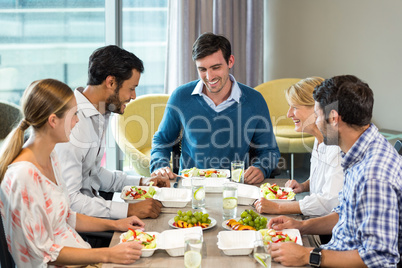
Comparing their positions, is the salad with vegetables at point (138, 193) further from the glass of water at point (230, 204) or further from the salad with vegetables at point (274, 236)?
the salad with vegetables at point (274, 236)

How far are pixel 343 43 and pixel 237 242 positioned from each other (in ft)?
11.7

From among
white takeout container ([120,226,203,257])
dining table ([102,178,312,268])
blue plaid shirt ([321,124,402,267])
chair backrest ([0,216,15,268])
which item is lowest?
chair backrest ([0,216,15,268])

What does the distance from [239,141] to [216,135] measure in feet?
0.51

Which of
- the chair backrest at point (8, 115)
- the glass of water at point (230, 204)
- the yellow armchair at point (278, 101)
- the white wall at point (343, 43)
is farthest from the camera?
the yellow armchair at point (278, 101)

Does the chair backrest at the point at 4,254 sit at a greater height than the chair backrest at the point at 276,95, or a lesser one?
lesser

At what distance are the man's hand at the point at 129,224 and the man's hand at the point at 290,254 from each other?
578mm

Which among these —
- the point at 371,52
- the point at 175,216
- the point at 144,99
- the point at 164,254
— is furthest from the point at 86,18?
the point at 164,254

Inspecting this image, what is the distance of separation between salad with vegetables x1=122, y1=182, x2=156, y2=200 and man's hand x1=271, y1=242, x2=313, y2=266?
0.86 meters

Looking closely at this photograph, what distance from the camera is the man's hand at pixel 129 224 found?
204 centimetres

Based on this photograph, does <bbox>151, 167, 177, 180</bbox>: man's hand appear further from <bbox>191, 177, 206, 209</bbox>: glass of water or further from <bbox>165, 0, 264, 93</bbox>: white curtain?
<bbox>165, 0, 264, 93</bbox>: white curtain

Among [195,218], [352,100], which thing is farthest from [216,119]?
[352,100]

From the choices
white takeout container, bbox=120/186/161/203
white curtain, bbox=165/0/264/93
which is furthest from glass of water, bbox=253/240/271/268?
white curtain, bbox=165/0/264/93

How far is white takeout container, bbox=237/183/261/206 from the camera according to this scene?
2369mm

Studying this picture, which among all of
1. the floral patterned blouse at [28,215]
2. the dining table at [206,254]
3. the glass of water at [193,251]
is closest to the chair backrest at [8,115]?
the dining table at [206,254]
